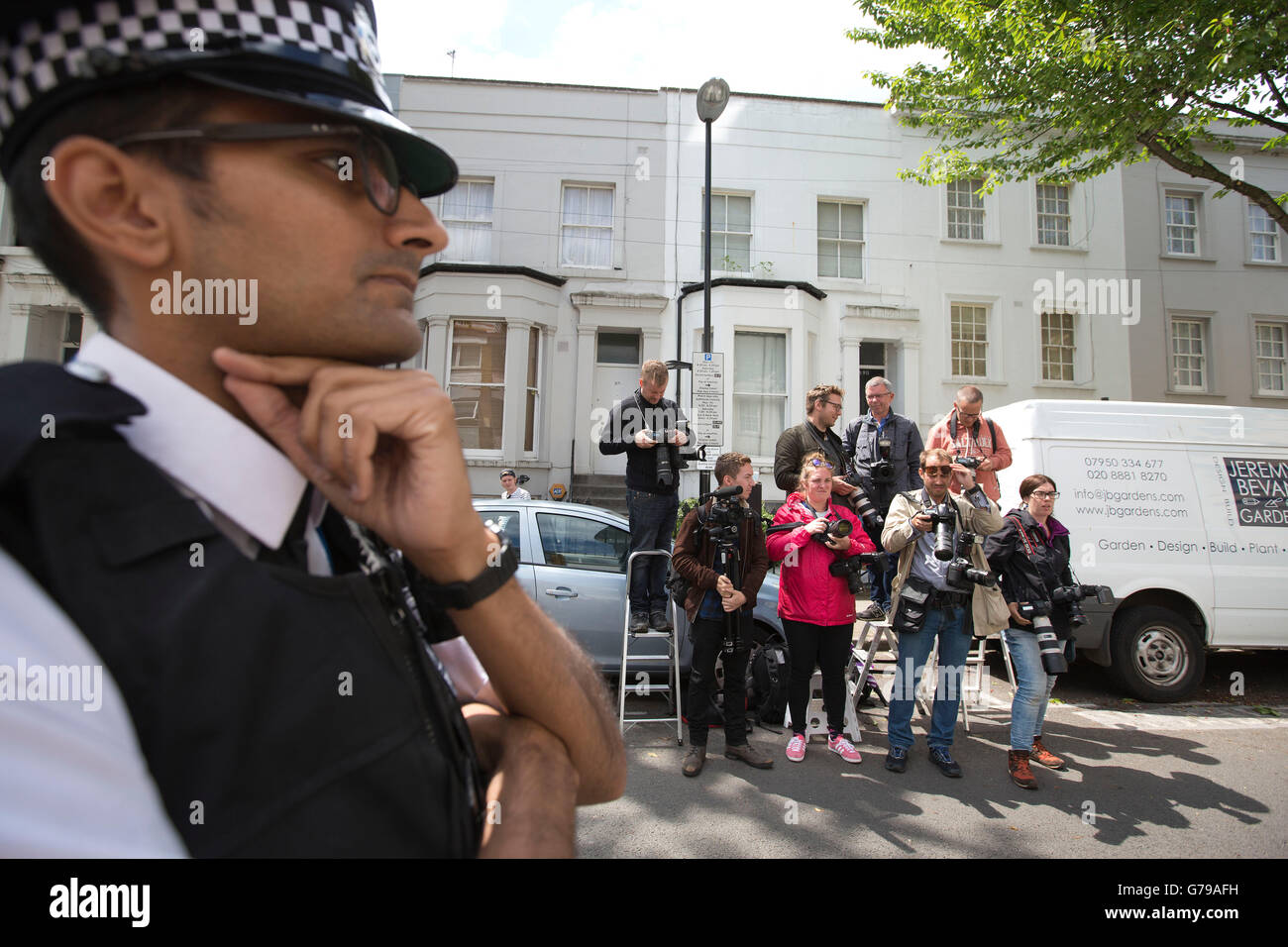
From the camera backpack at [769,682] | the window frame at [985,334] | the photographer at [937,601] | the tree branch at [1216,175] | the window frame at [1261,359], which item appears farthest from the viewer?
the window frame at [1261,359]

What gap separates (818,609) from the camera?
512 cm

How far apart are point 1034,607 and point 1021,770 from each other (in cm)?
118

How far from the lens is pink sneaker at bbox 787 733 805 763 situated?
5.05 m

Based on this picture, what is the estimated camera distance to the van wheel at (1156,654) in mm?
6605

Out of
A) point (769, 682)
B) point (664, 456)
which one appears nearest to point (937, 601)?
point (769, 682)

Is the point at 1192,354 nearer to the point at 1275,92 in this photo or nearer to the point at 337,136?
the point at 1275,92

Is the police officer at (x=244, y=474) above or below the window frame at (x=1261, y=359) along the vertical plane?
below

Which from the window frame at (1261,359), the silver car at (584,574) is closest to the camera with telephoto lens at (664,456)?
the silver car at (584,574)

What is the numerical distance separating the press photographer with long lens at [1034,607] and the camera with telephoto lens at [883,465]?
107cm

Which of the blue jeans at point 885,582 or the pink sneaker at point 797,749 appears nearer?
the pink sneaker at point 797,749

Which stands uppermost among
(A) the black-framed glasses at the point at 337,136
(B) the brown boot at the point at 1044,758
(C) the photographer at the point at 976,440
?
(C) the photographer at the point at 976,440

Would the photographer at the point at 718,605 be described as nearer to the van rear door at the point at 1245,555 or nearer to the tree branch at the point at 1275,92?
the van rear door at the point at 1245,555

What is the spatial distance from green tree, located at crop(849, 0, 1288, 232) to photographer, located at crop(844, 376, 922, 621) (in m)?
4.69
